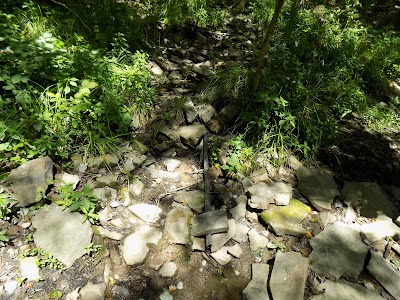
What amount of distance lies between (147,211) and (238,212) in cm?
86

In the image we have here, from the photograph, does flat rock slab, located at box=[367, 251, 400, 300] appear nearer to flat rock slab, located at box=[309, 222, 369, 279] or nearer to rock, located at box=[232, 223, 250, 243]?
flat rock slab, located at box=[309, 222, 369, 279]

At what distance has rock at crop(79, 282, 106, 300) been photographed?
206cm

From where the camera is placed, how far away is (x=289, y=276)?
224 cm

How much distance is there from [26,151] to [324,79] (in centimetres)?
371

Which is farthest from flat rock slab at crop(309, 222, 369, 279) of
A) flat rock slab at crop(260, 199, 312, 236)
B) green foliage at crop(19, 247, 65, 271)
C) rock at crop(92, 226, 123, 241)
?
green foliage at crop(19, 247, 65, 271)

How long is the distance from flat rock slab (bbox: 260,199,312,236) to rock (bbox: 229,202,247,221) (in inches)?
6.9

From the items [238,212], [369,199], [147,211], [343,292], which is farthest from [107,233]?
[369,199]

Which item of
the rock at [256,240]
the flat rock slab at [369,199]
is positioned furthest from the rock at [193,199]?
the flat rock slab at [369,199]

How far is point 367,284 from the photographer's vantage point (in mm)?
2381

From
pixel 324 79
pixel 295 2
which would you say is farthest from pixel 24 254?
pixel 295 2

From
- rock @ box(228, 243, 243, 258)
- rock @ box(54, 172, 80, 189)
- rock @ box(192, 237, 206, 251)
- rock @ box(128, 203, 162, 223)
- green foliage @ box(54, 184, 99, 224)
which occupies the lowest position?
rock @ box(128, 203, 162, 223)

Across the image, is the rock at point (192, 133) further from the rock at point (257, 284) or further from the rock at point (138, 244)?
the rock at point (257, 284)

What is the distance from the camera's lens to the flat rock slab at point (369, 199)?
296 cm

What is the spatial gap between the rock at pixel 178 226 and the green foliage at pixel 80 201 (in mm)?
612
